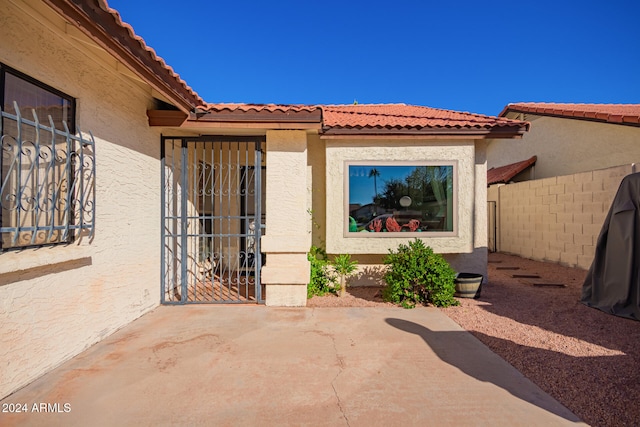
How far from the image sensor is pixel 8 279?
114 inches

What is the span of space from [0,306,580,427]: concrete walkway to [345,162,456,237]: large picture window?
95.3 inches

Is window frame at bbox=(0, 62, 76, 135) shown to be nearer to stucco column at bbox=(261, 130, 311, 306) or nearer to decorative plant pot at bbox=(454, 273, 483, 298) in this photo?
stucco column at bbox=(261, 130, 311, 306)

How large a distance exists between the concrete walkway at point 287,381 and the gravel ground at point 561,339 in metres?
0.27

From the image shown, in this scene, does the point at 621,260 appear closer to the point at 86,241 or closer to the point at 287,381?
the point at 287,381

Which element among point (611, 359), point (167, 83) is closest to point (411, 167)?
point (611, 359)

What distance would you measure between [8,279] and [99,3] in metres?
2.55

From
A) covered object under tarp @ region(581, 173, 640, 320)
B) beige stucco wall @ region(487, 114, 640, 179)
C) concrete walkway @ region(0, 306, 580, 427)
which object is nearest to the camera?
concrete walkway @ region(0, 306, 580, 427)

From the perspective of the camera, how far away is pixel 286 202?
18.4 ft

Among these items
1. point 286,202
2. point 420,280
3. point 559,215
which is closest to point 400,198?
point 420,280

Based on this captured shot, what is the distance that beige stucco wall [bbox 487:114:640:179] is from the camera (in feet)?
30.7

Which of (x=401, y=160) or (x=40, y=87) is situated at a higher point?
(x=40, y=87)

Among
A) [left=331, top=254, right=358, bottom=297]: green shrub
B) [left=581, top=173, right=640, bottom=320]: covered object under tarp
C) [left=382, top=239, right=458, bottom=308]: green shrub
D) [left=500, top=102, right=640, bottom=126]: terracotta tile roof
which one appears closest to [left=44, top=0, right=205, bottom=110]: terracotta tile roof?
[left=331, top=254, right=358, bottom=297]: green shrub

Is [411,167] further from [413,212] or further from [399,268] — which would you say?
[399,268]

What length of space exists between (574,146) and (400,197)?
27.3 ft
